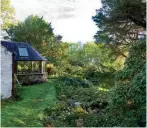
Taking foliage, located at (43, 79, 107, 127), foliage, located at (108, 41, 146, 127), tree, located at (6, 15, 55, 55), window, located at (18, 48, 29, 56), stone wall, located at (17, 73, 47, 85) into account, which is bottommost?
foliage, located at (43, 79, 107, 127)

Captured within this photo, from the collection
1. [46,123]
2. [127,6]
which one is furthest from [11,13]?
[46,123]

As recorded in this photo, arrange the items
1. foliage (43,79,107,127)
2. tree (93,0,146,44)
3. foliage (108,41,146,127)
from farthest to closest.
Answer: tree (93,0,146,44) → foliage (43,79,107,127) → foliage (108,41,146,127)

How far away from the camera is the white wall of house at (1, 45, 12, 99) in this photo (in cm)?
2012

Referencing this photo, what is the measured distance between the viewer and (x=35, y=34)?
4297cm

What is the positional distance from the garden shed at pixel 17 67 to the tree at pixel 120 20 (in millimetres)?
9060

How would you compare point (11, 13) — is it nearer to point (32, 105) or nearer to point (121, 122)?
point (32, 105)

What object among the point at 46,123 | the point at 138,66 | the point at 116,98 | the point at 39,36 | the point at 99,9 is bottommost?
the point at 46,123

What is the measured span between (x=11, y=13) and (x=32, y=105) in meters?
20.0

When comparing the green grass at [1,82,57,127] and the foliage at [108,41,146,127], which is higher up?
the foliage at [108,41,146,127]

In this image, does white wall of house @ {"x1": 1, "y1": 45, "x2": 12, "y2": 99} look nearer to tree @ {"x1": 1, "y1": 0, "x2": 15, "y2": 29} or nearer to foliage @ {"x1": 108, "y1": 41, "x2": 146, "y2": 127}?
foliage @ {"x1": 108, "y1": 41, "x2": 146, "y2": 127}

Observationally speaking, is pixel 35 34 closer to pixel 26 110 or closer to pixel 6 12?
pixel 6 12

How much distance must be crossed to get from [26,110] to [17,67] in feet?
59.2

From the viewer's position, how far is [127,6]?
2998 cm

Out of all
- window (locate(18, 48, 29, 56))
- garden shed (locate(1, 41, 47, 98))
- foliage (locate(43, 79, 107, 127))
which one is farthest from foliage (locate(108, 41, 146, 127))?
window (locate(18, 48, 29, 56))
